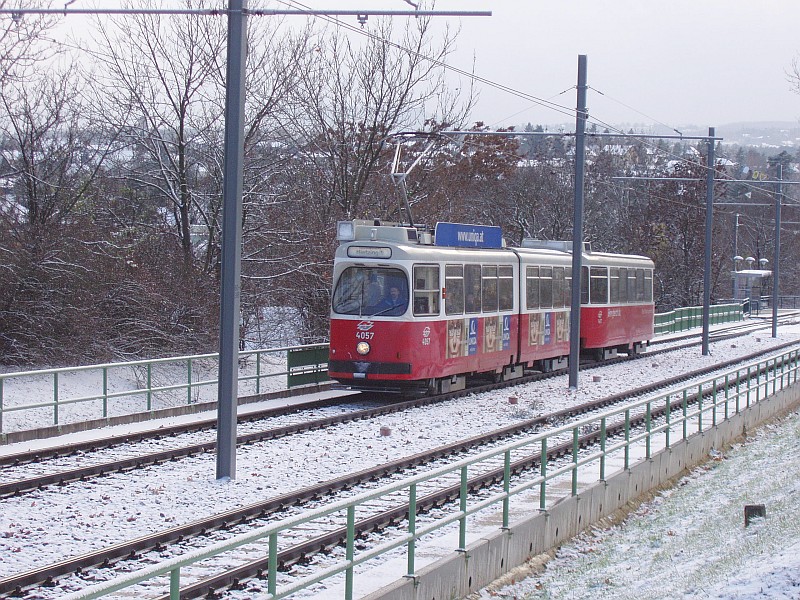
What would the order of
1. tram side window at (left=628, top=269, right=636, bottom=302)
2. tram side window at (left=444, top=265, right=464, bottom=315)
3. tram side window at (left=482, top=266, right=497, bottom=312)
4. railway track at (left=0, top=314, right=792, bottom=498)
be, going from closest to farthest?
1. railway track at (left=0, top=314, right=792, bottom=498)
2. tram side window at (left=444, top=265, right=464, bottom=315)
3. tram side window at (left=482, top=266, right=497, bottom=312)
4. tram side window at (left=628, top=269, right=636, bottom=302)

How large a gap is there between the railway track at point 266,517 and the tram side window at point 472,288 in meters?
5.01

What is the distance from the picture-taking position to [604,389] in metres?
24.9

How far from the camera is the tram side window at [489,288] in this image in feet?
77.4

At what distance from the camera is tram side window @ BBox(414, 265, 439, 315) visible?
2092cm

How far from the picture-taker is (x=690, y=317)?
5384 cm

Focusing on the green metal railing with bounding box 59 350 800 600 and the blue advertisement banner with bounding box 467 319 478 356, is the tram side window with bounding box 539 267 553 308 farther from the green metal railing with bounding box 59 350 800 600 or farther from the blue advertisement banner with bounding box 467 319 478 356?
the green metal railing with bounding box 59 350 800 600

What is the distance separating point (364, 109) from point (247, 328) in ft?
25.6

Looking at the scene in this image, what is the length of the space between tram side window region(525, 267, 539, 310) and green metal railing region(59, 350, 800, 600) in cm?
473

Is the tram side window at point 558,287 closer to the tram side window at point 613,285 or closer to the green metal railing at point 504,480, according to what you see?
the tram side window at point 613,285

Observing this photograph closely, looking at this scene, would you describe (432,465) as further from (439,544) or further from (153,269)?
(153,269)

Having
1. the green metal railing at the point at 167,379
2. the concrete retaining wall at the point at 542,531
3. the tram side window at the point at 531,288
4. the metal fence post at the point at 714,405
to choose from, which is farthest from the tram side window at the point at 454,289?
the concrete retaining wall at the point at 542,531

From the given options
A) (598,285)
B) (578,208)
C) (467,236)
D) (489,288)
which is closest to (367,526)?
(467,236)

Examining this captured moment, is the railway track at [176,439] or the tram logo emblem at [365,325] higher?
the tram logo emblem at [365,325]

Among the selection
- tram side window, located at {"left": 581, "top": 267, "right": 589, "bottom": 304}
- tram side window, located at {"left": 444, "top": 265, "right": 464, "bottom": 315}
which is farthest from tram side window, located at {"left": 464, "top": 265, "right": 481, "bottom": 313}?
tram side window, located at {"left": 581, "top": 267, "right": 589, "bottom": 304}
